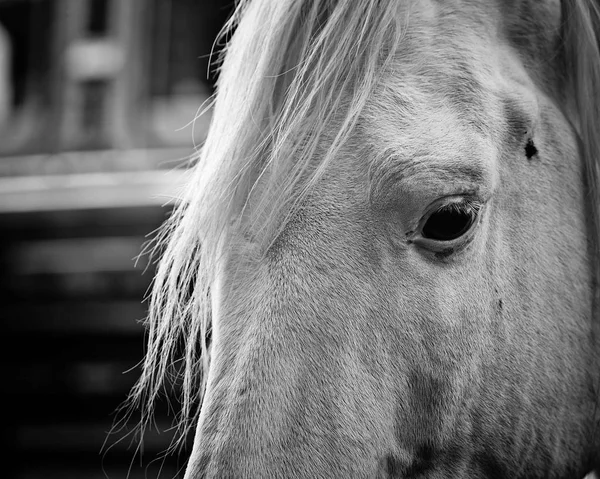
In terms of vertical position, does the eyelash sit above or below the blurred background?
above

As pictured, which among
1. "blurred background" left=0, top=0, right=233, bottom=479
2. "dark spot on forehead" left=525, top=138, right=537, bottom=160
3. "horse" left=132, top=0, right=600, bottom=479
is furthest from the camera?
"blurred background" left=0, top=0, right=233, bottom=479

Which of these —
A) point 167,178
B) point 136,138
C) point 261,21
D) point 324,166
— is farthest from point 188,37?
point 324,166

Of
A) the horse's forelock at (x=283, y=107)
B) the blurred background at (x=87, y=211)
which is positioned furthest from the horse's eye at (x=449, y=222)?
the blurred background at (x=87, y=211)

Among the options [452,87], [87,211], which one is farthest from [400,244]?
[87,211]

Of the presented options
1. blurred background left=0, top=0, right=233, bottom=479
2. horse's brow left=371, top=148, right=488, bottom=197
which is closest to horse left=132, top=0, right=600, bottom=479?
horse's brow left=371, top=148, right=488, bottom=197

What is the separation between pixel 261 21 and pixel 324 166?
1.06 feet

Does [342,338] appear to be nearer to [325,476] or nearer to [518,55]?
[325,476]

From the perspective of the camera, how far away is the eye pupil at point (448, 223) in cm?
96

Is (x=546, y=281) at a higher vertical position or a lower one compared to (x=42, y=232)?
higher

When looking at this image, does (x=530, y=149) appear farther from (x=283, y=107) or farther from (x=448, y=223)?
(x=283, y=107)

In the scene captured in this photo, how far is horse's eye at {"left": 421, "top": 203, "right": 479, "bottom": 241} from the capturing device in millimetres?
958

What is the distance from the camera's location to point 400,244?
953 mm

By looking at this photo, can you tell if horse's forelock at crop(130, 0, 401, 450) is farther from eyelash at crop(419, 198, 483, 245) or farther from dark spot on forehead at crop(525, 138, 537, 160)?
→ dark spot on forehead at crop(525, 138, 537, 160)

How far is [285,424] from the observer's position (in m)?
0.87
